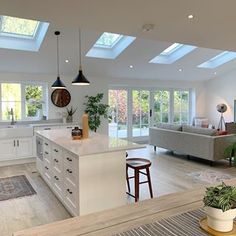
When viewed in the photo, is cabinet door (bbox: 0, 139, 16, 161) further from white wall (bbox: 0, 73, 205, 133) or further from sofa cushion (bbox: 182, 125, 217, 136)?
sofa cushion (bbox: 182, 125, 217, 136)

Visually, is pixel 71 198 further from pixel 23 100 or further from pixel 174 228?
pixel 23 100

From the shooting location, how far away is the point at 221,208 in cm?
108

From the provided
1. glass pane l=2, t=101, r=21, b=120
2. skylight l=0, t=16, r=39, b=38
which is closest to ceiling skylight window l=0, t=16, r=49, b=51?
skylight l=0, t=16, r=39, b=38

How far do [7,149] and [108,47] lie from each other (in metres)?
3.55

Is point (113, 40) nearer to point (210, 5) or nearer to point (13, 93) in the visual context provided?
point (13, 93)

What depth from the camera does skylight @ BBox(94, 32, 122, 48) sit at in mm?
6275

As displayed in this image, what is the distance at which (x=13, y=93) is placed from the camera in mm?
6648

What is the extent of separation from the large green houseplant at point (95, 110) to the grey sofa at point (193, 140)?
166 cm

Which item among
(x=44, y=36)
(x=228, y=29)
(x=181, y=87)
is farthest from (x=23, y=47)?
(x=181, y=87)

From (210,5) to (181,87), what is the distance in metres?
6.64

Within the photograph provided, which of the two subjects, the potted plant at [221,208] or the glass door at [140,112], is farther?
the glass door at [140,112]

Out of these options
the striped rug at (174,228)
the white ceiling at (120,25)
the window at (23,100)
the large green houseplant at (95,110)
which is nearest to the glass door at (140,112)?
the large green houseplant at (95,110)

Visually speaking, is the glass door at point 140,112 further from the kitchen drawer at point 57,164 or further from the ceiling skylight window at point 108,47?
the kitchen drawer at point 57,164

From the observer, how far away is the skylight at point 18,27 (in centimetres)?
511
